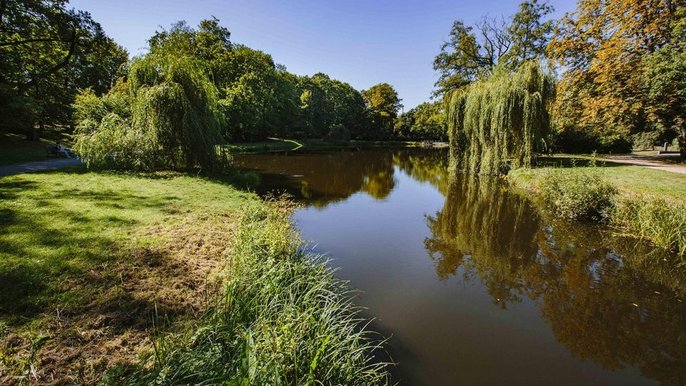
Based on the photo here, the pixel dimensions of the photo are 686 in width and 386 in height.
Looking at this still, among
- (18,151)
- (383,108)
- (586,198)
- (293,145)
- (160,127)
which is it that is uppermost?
(383,108)

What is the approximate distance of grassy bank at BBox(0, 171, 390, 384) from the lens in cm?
268

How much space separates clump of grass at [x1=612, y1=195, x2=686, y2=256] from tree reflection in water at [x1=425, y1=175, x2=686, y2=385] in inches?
15.9

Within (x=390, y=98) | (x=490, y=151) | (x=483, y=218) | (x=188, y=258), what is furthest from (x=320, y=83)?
(x=188, y=258)

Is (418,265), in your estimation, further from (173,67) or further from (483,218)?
(173,67)

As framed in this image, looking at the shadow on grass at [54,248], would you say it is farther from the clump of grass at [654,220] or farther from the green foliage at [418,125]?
the green foliage at [418,125]

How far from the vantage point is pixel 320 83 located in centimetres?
5334

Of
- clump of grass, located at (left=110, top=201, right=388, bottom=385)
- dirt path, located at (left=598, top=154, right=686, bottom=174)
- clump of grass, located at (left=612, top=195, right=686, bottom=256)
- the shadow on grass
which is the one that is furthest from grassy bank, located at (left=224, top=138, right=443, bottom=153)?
dirt path, located at (left=598, top=154, right=686, bottom=174)

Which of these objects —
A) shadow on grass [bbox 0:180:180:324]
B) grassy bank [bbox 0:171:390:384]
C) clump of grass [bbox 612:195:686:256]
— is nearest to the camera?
grassy bank [bbox 0:171:390:384]

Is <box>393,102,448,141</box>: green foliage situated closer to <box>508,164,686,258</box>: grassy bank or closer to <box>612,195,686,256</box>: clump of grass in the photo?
<box>508,164,686,258</box>: grassy bank

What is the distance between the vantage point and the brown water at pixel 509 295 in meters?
3.67

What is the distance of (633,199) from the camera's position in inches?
337

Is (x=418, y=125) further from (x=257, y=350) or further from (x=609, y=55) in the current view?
(x=257, y=350)

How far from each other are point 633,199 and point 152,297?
38.3ft

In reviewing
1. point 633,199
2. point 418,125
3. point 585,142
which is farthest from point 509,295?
point 418,125
